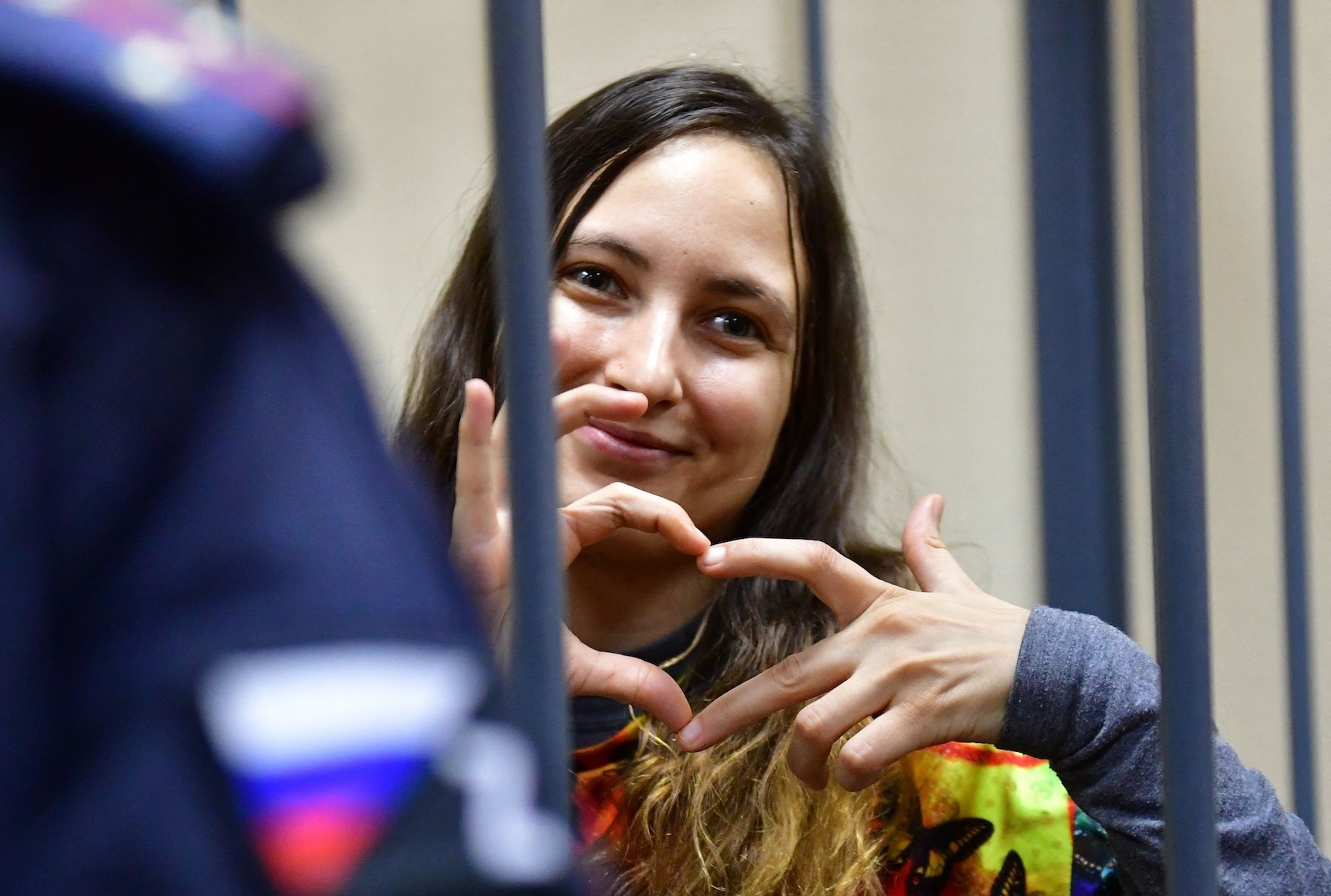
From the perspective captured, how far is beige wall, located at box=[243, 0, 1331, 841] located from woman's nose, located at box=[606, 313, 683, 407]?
0.60m

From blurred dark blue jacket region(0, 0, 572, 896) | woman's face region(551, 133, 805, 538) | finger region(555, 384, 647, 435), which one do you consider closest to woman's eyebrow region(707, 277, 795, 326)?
woman's face region(551, 133, 805, 538)

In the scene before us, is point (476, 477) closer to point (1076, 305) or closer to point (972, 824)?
point (972, 824)

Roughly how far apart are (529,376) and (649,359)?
62 centimetres

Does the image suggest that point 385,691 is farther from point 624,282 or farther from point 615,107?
point 615,107

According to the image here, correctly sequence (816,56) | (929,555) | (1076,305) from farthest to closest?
(1076,305) → (816,56) → (929,555)

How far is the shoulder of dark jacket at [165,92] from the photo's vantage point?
0.25 metres

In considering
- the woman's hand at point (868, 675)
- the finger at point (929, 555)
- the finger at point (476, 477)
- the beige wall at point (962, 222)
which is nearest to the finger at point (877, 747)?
the woman's hand at point (868, 675)

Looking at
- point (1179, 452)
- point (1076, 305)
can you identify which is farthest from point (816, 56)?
point (1179, 452)

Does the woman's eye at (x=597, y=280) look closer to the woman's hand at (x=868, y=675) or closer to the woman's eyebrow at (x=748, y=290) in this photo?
the woman's eyebrow at (x=748, y=290)

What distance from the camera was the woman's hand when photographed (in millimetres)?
763

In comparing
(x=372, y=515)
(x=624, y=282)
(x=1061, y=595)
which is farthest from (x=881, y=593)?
(x=1061, y=595)

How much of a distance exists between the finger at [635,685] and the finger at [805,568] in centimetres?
7

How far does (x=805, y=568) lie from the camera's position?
2.57ft

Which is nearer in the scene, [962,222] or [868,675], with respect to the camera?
[868,675]
